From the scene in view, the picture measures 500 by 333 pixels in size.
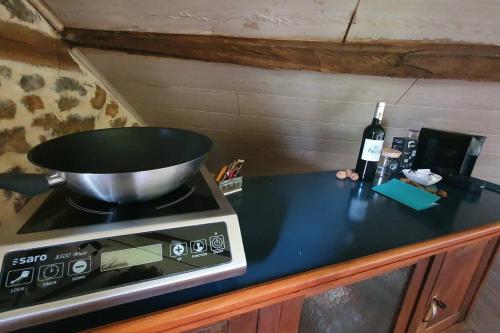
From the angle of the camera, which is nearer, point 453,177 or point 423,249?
point 423,249

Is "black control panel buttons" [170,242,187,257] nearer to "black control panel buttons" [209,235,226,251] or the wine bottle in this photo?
"black control panel buttons" [209,235,226,251]

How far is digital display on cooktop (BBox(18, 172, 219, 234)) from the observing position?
1.72 feet

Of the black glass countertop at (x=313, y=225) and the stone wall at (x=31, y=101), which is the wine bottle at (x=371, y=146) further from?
the stone wall at (x=31, y=101)

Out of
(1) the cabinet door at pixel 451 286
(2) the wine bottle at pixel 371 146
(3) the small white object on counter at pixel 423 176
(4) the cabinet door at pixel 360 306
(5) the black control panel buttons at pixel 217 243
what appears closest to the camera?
(5) the black control panel buttons at pixel 217 243

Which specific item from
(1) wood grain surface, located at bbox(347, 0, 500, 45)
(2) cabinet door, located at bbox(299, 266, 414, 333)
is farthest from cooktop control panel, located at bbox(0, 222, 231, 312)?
(1) wood grain surface, located at bbox(347, 0, 500, 45)

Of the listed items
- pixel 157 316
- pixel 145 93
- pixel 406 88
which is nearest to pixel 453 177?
pixel 406 88

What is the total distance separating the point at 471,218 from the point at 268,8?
0.99 metres

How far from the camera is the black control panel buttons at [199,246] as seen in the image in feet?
1.67

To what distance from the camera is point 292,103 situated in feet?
4.42

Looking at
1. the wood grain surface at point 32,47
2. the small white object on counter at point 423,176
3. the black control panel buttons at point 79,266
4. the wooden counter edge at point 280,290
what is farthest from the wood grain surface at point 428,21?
the wood grain surface at point 32,47

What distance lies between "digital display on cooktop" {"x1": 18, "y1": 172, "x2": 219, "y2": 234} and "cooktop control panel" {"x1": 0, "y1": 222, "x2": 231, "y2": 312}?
0.19ft

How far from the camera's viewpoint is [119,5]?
97 centimetres

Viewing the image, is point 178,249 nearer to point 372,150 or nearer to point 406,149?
point 372,150

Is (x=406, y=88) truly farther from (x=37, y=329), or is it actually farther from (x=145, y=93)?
(x=37, y=329)
